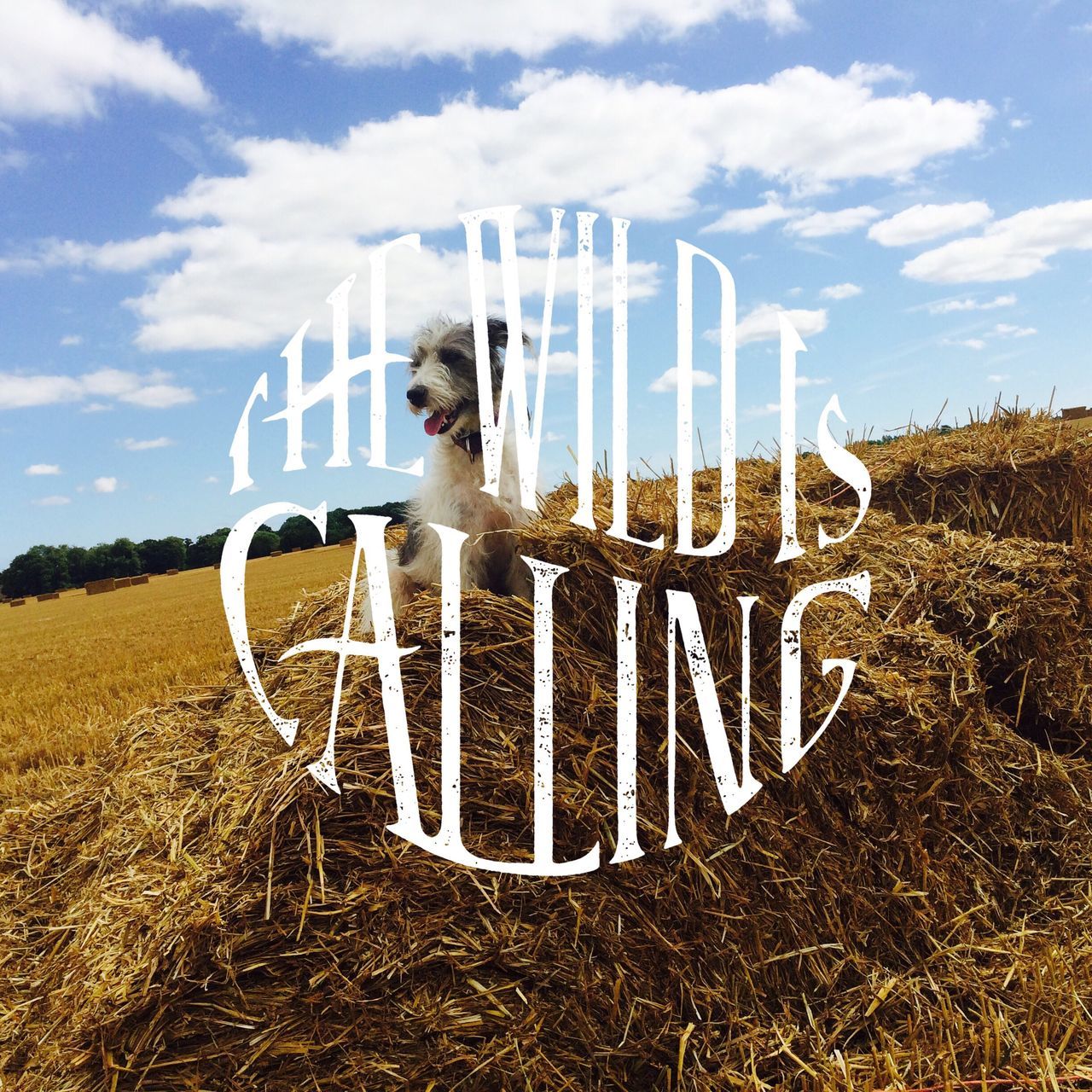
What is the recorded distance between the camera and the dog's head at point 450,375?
13.5ft

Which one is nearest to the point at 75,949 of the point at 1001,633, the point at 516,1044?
the point at 516,1044

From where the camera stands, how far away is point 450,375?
13.8 ft

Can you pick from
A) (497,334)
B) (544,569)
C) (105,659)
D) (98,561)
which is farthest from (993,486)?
(98,561)

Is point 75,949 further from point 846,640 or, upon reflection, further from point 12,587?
point 12,587

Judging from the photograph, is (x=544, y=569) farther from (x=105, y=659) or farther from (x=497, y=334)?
(x=105, y=659)

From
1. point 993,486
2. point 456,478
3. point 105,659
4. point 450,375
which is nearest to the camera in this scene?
point 456,478

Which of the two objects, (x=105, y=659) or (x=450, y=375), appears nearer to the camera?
(x=450, y=375)

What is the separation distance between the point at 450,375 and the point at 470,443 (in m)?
0.39

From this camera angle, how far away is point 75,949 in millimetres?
2754

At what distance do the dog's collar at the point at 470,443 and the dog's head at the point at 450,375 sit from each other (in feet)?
0.05

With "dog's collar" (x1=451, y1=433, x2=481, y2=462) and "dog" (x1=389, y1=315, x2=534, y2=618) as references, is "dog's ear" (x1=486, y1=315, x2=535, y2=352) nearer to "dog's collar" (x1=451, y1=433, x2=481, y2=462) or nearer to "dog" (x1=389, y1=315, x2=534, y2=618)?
"dog" (x1=389, y1=315, x2=534, y2=618)

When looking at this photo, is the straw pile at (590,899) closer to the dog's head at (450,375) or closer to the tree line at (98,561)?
the dog's head at (450,375)

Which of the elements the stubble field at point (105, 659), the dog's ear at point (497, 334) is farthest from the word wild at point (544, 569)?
the stubble field at point (105, 659)

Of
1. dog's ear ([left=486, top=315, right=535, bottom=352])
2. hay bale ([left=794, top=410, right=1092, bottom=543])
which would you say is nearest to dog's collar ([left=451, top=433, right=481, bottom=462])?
dog's ear ([left=486, top=315, right=535, bottom=352])
